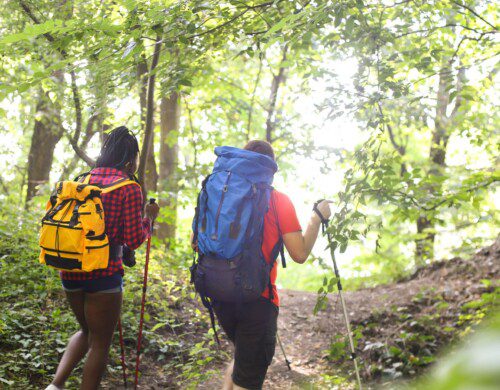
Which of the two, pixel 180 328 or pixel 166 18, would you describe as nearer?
pixel 166 18

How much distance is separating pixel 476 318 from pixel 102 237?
4824 mm

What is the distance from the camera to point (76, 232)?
11.9 ft

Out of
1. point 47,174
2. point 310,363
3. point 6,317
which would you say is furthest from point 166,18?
point 47,174

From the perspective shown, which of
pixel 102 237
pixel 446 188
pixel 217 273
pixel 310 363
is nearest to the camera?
pixel 217 273

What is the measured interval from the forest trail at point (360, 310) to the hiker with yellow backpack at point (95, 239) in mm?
1999

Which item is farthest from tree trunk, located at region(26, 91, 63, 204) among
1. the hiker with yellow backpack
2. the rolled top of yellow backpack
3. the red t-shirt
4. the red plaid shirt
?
the red t-shirt

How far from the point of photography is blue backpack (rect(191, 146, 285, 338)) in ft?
10.9

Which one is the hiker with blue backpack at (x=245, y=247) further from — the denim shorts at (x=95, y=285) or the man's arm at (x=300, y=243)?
the denim shorts at (x=95, y=285)

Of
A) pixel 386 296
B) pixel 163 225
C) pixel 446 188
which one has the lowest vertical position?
pixel 386 296

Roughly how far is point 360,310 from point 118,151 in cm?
534

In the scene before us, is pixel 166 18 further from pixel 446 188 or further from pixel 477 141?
pixel 477 141

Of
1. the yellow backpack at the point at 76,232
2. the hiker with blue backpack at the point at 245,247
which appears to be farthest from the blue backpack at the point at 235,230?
the yellow backpack at the point at 76,232

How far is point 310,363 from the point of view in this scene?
668cm

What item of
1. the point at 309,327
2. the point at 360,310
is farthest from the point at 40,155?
the point at 360,310
